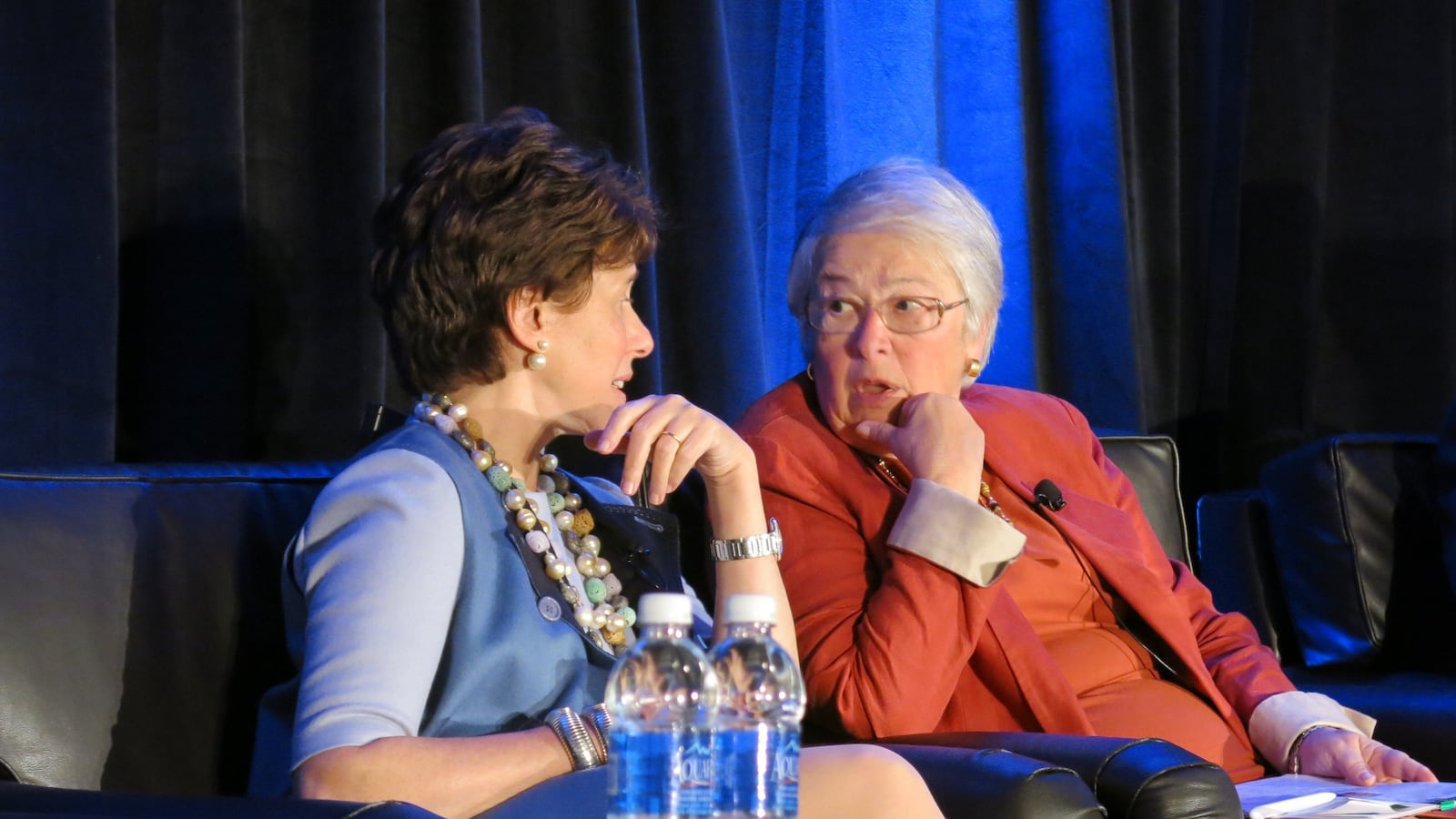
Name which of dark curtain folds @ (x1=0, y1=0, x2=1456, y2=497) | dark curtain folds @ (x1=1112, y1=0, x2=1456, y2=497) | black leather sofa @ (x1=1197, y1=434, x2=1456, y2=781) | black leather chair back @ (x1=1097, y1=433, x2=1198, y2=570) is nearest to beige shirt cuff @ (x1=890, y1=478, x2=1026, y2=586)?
dark curtain folds @ (x1=0, y1=0, x2=1456, y2=497)

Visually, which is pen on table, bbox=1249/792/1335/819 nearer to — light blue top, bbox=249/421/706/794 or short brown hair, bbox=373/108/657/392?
light blue top, bbox=249/421/706/794

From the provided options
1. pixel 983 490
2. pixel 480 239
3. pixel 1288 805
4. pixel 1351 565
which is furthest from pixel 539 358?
pixel 1351 565

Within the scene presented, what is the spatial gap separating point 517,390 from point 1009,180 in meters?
1.76

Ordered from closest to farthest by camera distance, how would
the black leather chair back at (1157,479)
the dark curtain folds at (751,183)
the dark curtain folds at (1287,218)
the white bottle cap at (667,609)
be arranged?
the white bottle cap at (667,609), the dark curtain folds at (751,183), the black leather chair back at (1157,479), the dark curtain folds at (1287,218)

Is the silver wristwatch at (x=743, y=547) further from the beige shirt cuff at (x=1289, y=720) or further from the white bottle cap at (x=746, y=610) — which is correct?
the beige shirt cuff at (x=1289, y=720)

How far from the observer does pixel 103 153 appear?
1861 mm

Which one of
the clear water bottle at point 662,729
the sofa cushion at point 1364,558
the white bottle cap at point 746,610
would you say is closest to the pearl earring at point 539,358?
the clear water bottle at point 662,729

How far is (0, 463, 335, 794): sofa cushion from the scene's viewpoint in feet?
4.92

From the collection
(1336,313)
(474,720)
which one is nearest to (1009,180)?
(1336,313)

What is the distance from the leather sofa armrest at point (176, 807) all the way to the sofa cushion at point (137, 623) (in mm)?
295

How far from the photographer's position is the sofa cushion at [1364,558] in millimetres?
2572

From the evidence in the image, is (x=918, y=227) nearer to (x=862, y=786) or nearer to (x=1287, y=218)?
(x=862, y=786)

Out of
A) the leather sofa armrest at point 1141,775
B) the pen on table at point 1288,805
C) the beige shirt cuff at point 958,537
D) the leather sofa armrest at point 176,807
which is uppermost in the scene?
the beige shirt cuff at point 958,537

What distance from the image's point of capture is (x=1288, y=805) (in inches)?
63.7
